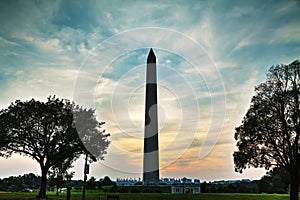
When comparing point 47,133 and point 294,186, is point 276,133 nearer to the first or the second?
point 294,186

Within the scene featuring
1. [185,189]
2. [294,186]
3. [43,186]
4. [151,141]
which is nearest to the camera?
[294,186]

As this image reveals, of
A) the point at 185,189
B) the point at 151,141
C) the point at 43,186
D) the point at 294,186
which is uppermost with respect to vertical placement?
the point at 151,141

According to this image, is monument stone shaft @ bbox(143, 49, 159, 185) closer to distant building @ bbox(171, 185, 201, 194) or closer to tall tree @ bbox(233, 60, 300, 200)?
distant building @ bbox(171, 185, 201, 194)

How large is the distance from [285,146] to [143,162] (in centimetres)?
1992

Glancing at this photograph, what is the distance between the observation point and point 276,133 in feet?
117

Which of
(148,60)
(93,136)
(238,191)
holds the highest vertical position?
(148,60)

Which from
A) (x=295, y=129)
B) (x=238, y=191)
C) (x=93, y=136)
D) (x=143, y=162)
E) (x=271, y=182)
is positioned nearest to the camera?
(x=295, y=129)

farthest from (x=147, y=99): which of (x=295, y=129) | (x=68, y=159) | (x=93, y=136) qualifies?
(x=295, y=129)

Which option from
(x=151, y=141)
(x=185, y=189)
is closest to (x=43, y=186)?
(x=151, y=141)

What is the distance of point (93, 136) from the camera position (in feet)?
140

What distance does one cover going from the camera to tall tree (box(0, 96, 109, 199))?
39.5 meters

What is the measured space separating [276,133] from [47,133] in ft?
84.9

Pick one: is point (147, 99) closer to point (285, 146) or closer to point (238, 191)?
point (285, 146)

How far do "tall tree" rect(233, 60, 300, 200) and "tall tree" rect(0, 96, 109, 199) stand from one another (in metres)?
17.4
